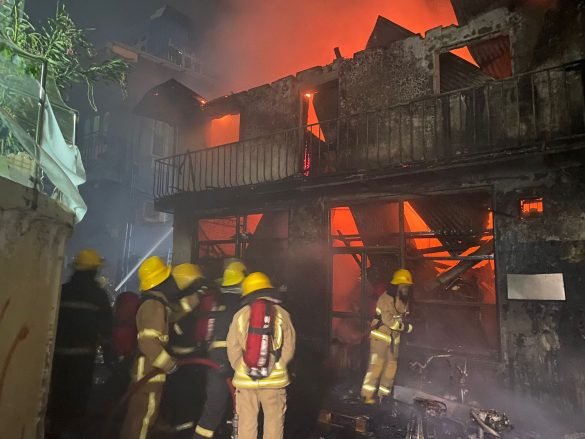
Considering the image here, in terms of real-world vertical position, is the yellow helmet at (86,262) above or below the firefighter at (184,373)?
above

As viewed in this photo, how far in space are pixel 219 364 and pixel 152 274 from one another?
4.69ft

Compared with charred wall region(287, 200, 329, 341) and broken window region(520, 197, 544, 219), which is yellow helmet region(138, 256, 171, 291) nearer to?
charred wall region(287, 200, 329, 341)

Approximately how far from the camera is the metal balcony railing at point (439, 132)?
22.3ft

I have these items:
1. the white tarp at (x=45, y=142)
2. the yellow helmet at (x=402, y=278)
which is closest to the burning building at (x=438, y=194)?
the yellow helmet at (x=402, y=278)

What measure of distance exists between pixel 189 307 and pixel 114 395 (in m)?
1.72

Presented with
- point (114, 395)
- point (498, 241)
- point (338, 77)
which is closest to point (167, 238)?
point (338, 77)

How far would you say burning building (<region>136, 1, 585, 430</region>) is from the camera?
6.53 meters

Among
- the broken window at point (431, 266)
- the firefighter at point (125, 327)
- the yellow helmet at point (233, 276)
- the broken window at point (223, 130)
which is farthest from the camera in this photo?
the broken window at point (223, 130)

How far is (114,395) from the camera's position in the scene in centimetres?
561

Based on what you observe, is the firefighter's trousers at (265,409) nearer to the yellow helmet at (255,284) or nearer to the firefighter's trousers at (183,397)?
the yellow helmet at (255,284)

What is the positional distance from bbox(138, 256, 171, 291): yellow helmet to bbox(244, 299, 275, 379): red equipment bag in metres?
1.30

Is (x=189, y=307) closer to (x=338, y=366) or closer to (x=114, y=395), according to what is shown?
(x=114, y=395)

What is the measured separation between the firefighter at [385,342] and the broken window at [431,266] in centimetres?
60

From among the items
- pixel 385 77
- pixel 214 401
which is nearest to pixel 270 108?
pixel 385 77
